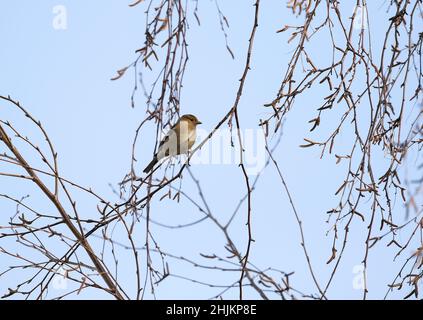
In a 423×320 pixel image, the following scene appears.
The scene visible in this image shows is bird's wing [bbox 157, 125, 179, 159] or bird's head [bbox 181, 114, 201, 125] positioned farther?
bird's head [bbox 181, 114, 201, 125]

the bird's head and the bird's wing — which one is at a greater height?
the bird's head

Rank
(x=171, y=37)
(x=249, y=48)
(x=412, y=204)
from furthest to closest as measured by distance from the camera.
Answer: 1. (x=171, y=37)
2. (x=249, y=48)
3. (x=412, y=204)

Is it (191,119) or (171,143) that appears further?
(191,119)

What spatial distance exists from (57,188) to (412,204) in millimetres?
1016

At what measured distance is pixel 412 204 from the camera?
5.77 feet

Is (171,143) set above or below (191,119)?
below

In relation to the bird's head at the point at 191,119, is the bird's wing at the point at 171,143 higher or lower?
lower

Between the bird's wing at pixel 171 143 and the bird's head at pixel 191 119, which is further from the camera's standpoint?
the bird's head at pixel 191 119

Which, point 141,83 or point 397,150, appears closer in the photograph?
point 397,150

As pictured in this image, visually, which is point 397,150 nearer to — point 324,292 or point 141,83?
point 324,292
